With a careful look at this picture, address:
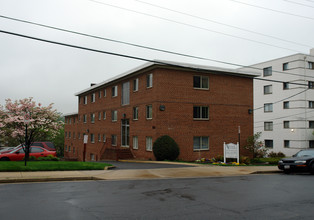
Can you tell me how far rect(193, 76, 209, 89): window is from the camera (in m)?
26.7

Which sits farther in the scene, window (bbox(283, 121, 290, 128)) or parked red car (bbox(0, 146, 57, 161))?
window (bbox(283, 121, 290, 128))

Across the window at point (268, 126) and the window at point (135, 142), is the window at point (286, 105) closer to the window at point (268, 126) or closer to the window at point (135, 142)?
the window at point (268, 126)

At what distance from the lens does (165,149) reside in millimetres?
23469

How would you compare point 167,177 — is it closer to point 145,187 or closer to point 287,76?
point 145,187

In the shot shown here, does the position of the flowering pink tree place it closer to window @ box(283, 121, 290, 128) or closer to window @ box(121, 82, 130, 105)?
window @ box(121, 82, 130, 105)

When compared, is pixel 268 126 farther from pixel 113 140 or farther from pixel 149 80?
pixel 149 80

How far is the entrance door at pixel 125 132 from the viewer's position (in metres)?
30.4

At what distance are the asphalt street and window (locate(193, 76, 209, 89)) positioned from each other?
15.3 meters

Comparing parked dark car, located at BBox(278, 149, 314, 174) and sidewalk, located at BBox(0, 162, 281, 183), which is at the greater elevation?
parked dark car, located at BBox(278, 149, 314, 174)

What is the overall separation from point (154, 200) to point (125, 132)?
22.2m

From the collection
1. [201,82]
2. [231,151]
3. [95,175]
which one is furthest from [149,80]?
[95,175]

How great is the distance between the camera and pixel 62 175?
43.1 feet

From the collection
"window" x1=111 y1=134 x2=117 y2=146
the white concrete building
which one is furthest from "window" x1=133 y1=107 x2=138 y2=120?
the white concrete building

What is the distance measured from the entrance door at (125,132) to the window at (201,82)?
8039 mm
